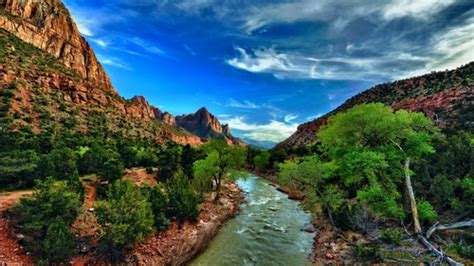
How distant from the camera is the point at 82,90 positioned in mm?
84625

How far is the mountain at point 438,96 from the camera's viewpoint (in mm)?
58250

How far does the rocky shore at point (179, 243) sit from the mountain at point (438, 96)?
37170 millimetres

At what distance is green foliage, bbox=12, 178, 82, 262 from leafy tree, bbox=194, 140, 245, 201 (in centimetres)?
1827

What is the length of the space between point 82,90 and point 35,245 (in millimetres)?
80810

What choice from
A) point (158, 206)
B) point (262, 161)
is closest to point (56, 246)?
point (158, 206)

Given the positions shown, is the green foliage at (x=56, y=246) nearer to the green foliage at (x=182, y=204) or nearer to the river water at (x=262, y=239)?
the river water at (x=262, y=239)

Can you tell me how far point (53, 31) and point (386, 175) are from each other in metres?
125

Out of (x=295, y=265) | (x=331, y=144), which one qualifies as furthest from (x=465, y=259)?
(x=331, y=144)

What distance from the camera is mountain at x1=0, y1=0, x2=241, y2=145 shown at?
6062 centimetres

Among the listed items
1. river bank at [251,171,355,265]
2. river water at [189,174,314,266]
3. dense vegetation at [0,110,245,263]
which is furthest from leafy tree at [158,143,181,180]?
river bank at [251,171,355,265]

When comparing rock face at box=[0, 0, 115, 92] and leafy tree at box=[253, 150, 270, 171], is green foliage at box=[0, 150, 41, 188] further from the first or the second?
rock face at box=[0, 0, 115, 92]

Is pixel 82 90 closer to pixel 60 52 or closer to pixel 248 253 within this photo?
pixel 60 52

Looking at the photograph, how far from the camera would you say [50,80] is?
74812 mm

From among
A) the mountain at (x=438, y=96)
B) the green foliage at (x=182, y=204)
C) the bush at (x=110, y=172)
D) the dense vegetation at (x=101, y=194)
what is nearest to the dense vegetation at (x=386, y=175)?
the green foliage at (x=182, y=204)
